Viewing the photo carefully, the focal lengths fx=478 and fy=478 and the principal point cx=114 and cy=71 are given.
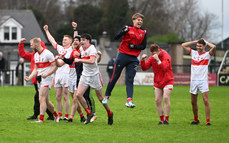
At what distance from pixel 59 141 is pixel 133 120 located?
15.5 ft

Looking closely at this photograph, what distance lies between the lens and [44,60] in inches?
474

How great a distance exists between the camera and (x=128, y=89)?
11.7m

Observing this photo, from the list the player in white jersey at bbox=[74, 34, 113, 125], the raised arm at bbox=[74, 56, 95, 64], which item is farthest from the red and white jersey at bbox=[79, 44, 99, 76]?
the raised arm at bbox=[74, 56, 95, 64]

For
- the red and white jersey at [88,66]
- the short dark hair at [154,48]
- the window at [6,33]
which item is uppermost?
the window at [6,33]

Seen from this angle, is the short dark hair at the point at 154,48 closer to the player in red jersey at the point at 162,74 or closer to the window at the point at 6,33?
the player in red jersey at the point at 162,74

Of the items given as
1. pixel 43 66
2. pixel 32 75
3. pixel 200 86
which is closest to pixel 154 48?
pixel 200 86

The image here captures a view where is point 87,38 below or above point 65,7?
below

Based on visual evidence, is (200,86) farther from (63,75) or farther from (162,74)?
(63,75)

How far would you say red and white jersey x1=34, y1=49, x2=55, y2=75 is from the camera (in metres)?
12.0

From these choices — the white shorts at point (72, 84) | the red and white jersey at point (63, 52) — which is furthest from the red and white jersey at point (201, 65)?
the red and white jersey at point (63, 52)

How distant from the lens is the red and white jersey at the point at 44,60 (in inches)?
473

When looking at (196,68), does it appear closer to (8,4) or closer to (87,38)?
(87,38)

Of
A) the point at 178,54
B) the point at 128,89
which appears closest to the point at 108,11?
the point at 178,54

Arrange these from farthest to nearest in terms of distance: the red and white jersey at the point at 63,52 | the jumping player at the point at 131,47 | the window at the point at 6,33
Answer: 1. the window at the point at 6,33
2. the red and white jersey at the point at 63,52
3. the jumping player at the point at 131,47
